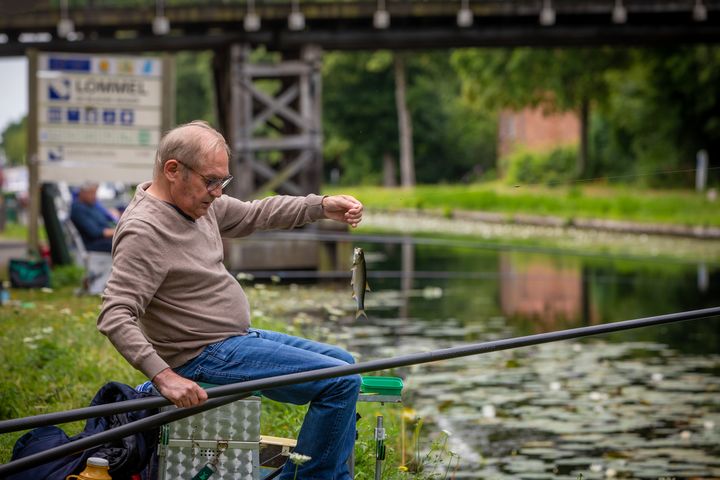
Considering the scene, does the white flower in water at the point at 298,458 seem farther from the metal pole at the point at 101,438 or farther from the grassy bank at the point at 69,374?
the grassy bank at the point at 69,374

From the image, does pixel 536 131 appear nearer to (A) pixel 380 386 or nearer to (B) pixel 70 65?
(B) pixel 70 65

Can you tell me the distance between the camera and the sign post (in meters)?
14.6

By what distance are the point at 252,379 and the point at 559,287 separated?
44.7 ft

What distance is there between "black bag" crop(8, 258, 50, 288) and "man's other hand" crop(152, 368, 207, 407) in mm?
9610

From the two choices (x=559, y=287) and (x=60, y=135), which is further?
(x=559, y=287)

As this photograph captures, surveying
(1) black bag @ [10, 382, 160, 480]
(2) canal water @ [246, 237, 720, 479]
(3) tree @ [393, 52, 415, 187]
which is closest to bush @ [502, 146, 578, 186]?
(3) tree @ [393, 52, 415, 187]

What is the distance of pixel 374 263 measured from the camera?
73.2 ft

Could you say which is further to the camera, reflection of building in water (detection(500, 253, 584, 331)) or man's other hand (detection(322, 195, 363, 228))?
reflection of building in water (detection(500, 253, 584, 331))

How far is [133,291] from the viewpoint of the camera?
416cm

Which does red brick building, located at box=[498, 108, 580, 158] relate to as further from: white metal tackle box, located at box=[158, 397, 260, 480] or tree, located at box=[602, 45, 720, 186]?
white metal tackle box, located at box=[158, 397, 260, 480]

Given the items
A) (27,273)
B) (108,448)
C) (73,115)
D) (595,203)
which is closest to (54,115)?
(73,115)

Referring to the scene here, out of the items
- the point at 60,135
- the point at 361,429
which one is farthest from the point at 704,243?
the point at 361,429

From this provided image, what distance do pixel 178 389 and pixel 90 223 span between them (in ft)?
30.1

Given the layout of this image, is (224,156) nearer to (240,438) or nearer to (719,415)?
(240,438)
